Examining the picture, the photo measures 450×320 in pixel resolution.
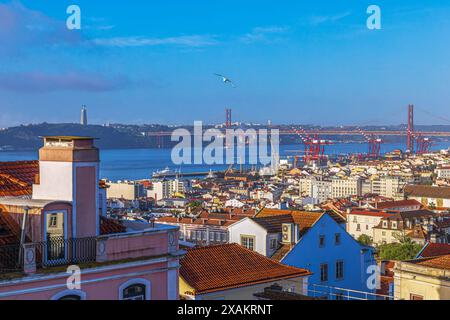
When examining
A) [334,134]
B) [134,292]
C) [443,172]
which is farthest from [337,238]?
[334,134]

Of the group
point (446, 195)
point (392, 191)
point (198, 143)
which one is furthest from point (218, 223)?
point (198, 143)

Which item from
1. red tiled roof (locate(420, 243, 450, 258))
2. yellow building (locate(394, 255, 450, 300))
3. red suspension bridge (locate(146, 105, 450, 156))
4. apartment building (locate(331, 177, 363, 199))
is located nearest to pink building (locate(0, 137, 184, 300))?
yellow building (locate(394, 255, 450, 300))

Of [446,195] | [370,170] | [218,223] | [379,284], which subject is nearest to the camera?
[379,284]

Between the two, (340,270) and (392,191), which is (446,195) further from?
(340,270)

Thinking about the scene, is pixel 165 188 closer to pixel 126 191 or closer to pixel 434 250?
pixel 126 191

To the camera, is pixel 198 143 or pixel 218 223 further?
pixel 198 143
